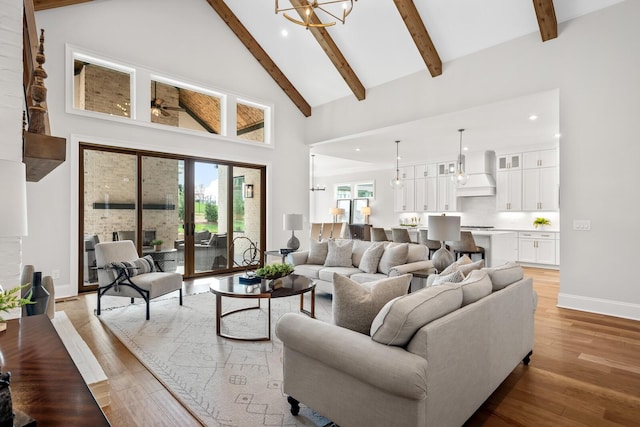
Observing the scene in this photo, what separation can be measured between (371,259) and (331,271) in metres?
0.55

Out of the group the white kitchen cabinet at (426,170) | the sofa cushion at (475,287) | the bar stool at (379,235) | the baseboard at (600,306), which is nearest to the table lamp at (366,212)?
the white kitchen cabinet at (426,170)

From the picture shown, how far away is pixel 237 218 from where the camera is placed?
6965 millimetres

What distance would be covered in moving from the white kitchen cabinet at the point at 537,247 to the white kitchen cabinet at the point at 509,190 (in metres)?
0.73

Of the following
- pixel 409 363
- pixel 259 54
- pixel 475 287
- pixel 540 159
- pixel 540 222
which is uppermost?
pixel 259 54

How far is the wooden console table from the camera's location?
37.2 inches

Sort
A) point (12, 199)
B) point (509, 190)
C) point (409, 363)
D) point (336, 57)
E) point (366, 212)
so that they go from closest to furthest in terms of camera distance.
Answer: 1. point (12, 199)
2. point (409, 363)
3. point (336, 57)
4. point (509, 190)
5. point (366, 212)

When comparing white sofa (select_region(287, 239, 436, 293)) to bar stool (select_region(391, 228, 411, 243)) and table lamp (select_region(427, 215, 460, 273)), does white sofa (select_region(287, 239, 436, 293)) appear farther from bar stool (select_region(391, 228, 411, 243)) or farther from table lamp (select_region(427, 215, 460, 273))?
bar stool (select_region(391, 228, 411, 243))

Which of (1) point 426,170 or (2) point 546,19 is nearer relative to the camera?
(2) point 546,19

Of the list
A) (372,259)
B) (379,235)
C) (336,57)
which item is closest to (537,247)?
(379,235)

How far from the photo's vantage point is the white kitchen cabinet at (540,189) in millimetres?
7621

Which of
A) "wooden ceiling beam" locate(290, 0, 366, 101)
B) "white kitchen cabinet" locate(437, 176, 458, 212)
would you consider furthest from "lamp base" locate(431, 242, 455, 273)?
"white kitchen cabinet" locate(437, 176, 458, 212)

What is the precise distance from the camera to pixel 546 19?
425cm

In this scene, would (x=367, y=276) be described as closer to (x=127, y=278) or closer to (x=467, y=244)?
(x=467, y=244)

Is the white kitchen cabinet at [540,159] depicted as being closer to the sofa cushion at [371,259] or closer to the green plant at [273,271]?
the sofa cushion at [371,259]
